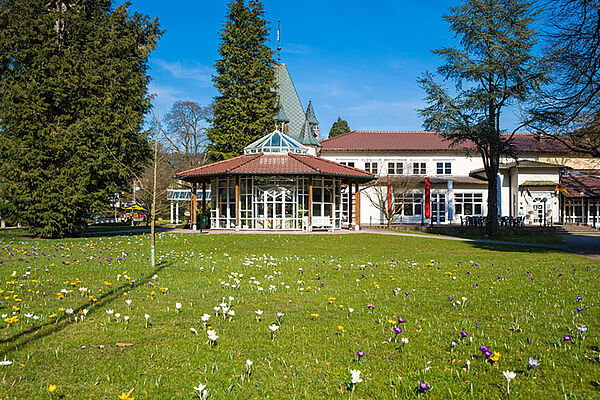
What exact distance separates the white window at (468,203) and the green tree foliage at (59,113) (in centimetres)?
3307

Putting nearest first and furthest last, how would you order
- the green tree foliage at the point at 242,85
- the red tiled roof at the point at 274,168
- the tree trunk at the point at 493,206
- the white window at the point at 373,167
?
the tree trunk at the point at 493,206, the red tiled roof at the point at 274,168, the green tree foliage at the point at 242,85, the white window at the point at 373,167

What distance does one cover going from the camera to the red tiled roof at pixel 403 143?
155 feet

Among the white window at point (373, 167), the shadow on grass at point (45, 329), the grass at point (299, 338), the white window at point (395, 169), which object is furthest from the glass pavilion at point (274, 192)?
the shadow on grass at point (45, 329)

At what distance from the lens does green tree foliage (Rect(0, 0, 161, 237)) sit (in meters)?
21.7

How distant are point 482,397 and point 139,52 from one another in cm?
2829

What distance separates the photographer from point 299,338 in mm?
4836

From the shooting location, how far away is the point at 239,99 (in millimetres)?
41062

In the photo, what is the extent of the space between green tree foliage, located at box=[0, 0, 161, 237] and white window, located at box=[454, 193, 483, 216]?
33.1 metres

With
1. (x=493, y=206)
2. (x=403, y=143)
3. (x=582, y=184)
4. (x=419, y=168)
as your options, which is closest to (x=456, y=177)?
(x=419, y=168)

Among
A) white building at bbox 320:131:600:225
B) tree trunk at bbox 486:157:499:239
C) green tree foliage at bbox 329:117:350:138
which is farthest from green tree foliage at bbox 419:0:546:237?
green tree foliage at bbox 329:117:350:138

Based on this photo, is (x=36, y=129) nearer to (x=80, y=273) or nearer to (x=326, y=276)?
(x=80, y=273)

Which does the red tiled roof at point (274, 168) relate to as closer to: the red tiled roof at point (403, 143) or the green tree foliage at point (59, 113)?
the green tree foliage at point (59, 113)

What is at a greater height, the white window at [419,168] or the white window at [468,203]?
the white window at [419,168]

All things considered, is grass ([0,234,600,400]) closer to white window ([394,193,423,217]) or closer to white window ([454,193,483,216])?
white window ([394,193,423,217])
